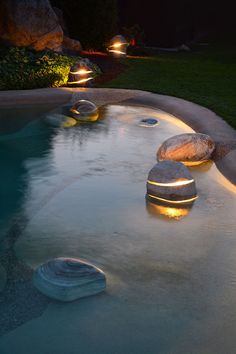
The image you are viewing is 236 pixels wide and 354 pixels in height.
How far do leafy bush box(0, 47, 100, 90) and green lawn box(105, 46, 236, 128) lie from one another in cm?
156

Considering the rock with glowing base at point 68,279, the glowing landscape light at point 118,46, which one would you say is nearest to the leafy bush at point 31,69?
the glowing landscape light at point 118,46

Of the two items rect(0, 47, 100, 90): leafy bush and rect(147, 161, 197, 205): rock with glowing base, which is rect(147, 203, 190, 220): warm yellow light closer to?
rect(147, 161, 197, 205): rock with glowing base

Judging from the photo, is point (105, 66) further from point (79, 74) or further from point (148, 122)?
point (148, 122)

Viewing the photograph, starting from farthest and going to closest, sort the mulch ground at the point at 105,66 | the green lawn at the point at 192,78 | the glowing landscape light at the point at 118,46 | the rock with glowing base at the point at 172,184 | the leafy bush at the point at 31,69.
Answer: the glowing landscape light at the point at 118,46 → the mulch ground at the point at 105,66 → the leafy bush at the point at 31,69 → the green lawn at the point at 192,78 → the rock with glowing base at the point at 172,184

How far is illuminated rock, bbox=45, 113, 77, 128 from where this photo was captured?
11.8 meters

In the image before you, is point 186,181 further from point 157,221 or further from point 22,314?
point 22,314

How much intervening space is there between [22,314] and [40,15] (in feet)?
50.0

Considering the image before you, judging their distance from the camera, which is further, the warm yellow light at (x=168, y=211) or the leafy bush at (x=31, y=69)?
the leafy bush at (x=31, y=69)

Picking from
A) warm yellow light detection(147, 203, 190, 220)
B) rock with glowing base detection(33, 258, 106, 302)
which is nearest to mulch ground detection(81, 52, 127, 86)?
warm yellow light detection(147, 203, 190, 220)

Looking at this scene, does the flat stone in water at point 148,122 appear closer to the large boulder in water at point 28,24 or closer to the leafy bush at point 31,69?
the leafy bush at point 31,69

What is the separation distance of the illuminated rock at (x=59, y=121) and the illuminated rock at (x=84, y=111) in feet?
1.00

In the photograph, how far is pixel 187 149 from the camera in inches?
360

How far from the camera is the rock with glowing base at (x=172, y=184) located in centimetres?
744

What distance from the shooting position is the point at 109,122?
12.2m
